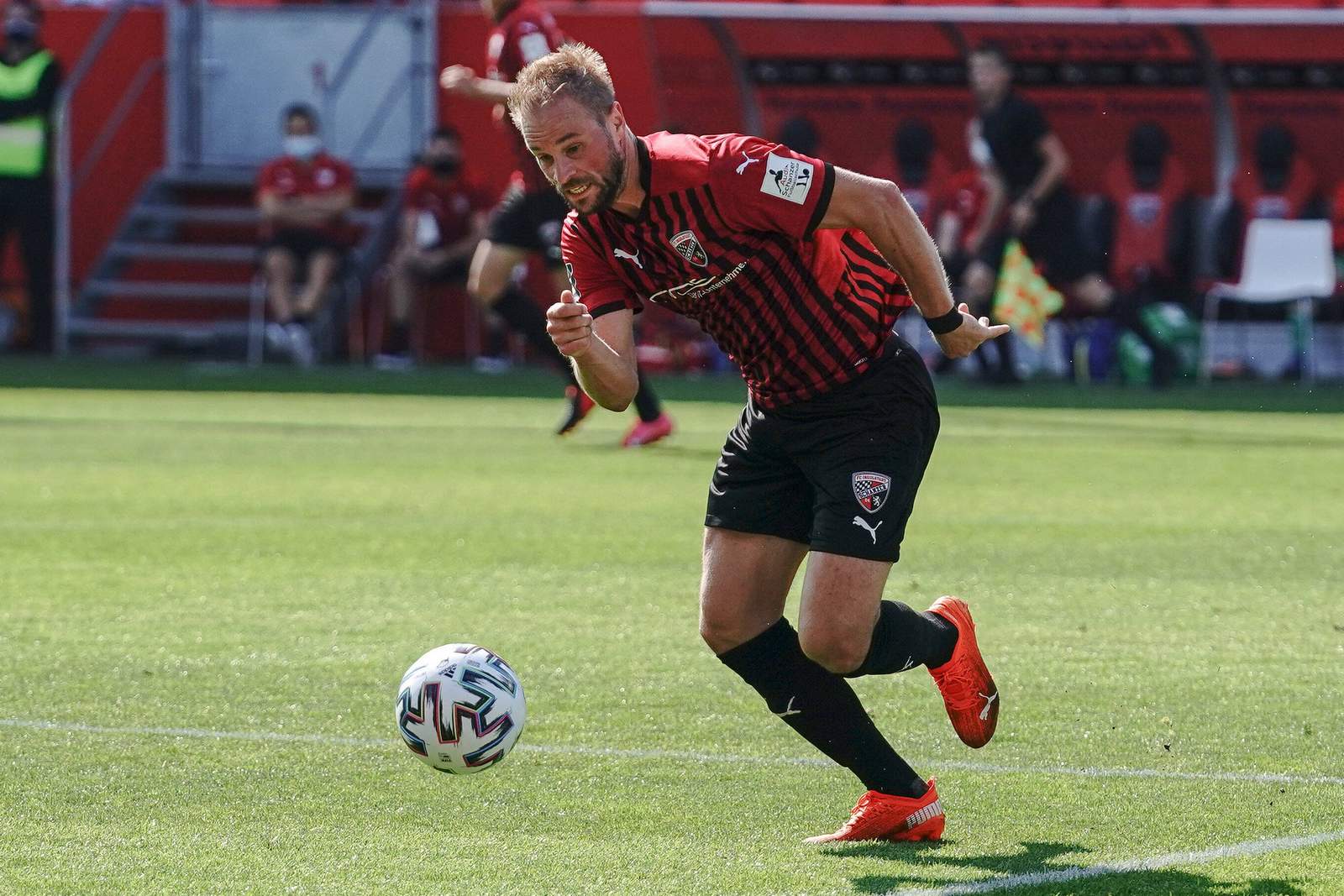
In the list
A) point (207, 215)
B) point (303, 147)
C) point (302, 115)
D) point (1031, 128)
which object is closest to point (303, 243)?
point (303, 147)

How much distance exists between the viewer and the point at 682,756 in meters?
5.41

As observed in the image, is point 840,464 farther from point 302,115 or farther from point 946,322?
point 302,115

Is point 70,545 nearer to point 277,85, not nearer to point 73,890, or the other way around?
point 73,890

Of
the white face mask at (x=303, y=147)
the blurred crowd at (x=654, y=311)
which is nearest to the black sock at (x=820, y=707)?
the blurred crowd at (x=654, y=311)

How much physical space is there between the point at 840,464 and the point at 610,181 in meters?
0.80

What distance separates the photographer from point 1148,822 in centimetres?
475

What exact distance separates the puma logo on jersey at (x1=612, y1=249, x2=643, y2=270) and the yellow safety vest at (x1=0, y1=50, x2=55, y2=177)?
18691 millimetres

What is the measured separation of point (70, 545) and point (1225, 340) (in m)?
15.3

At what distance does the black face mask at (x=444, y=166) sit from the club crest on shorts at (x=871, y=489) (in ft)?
59.0

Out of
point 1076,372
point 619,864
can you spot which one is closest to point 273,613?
point 619,864

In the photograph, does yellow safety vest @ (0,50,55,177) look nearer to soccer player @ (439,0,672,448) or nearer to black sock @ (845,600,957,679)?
soccer player @ (439,0,672,448)

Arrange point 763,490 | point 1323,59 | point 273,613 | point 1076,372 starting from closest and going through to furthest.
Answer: point 763,490, point 273,613, point 1076,372, point 1323,59

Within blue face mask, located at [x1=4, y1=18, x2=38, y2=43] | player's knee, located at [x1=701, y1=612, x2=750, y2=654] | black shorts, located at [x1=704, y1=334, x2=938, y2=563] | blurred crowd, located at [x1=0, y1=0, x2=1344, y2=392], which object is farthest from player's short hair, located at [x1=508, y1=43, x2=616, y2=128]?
blue face mask, located at [x1=4, y1=18, x2=38, y2=43]

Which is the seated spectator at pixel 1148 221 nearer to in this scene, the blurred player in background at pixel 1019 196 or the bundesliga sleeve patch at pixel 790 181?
the blurred player in background at pixel 1019 196
